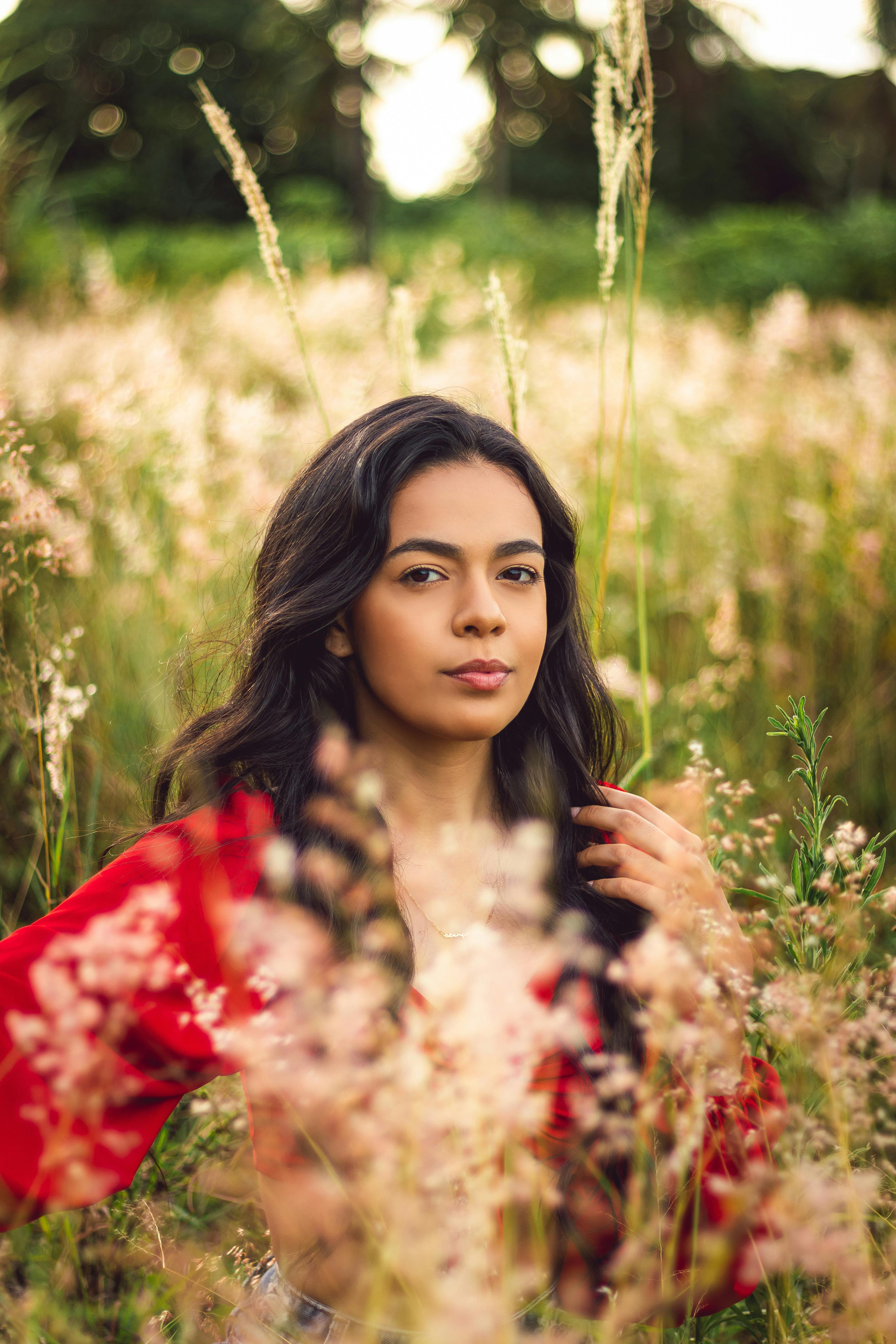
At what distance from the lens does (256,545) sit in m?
2.74

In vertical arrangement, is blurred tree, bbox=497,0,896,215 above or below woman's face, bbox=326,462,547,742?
above

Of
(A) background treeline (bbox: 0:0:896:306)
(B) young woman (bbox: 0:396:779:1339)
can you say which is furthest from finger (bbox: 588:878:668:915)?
(A) background treeline (bbox: 0:0:896:306)

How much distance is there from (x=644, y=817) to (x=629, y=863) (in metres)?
0.11

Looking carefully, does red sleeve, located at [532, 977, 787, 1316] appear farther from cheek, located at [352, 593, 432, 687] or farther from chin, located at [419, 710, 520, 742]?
cheek, located at [352, 593, 432, 687]

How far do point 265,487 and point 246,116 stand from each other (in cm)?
2318

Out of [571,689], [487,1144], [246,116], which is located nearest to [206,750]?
[571,689]

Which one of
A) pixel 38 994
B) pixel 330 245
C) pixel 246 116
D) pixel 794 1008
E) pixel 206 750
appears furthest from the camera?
pixel 246 116

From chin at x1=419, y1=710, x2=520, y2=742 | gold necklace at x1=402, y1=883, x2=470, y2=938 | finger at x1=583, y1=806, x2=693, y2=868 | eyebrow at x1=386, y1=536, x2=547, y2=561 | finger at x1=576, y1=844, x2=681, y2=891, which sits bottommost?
gold necklace at x1=402, y1=883, x2=470, y2=938

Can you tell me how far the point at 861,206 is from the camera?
16.0 meters

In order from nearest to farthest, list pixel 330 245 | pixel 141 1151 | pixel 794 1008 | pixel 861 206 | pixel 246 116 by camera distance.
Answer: pixel 794 1008 < pixel 141 1151 < pixel 330 245 < pixel 861 206 < pixel 246 116

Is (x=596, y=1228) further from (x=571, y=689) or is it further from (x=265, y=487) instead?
(x=265, y=487)

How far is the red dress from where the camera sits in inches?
36.9

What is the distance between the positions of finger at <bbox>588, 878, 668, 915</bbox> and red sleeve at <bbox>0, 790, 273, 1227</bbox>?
513 millimetres

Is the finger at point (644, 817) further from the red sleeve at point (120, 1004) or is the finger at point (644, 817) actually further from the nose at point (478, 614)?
the red sleeve at point (120, 1004)
